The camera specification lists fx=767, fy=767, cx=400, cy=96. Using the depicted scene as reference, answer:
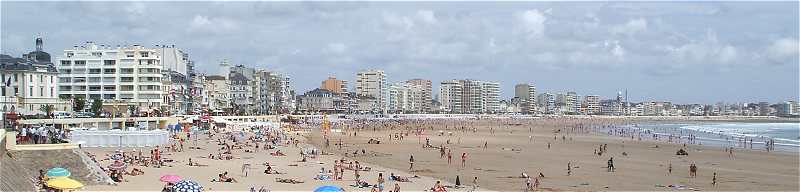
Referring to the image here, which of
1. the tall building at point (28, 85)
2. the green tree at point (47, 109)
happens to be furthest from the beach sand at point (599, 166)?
the tall building at point (28, 85)

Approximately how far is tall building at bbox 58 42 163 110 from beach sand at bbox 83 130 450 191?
39.6 meters

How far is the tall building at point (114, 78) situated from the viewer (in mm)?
78062

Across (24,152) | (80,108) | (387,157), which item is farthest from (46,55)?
(24,152)

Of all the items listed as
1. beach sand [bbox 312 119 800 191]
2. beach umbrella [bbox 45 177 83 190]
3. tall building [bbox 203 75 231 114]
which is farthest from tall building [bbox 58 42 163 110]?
beach umbrella [bbox 45 177 83 190]

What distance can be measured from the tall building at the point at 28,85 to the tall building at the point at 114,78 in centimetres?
1713

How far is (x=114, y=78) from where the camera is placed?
7825 cm

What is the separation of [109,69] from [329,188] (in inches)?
2615

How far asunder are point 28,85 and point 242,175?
3372 cm

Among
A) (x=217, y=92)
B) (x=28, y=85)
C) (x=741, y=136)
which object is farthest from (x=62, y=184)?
(x=217, y=92)

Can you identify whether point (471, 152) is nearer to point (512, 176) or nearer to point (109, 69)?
point (512, 176)

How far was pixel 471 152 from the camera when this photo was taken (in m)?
45.9

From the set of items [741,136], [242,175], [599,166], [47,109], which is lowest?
[741,136]

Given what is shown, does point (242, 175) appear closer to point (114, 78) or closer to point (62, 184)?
point (62, 184)

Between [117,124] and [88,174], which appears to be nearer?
[88,174]
